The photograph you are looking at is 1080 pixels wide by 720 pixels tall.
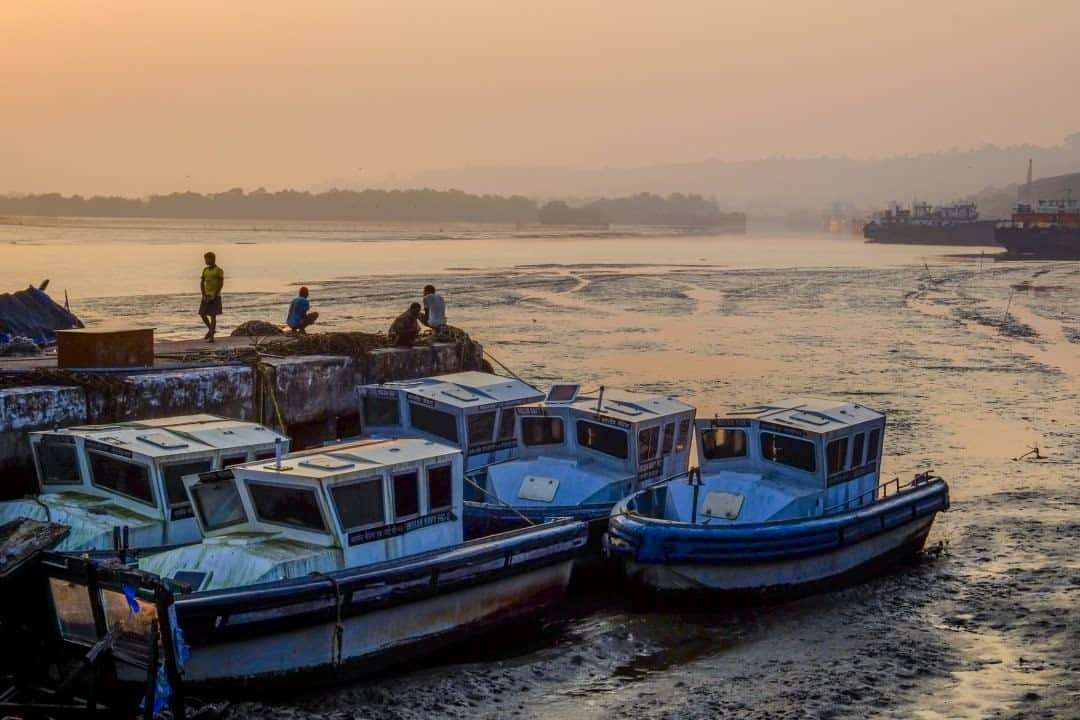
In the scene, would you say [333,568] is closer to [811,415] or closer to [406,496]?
[406,496]

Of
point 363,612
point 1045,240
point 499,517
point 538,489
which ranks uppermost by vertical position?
point 1045,240

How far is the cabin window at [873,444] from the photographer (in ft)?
55.7

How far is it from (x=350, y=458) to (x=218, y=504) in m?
1.47

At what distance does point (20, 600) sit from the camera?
967cm

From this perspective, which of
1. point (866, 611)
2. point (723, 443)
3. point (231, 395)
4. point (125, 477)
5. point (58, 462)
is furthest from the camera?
point (231, 395)

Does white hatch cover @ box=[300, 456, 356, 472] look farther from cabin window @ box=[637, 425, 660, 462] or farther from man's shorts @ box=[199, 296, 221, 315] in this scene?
man's shorts @ box=[199, 296, 221, 315]

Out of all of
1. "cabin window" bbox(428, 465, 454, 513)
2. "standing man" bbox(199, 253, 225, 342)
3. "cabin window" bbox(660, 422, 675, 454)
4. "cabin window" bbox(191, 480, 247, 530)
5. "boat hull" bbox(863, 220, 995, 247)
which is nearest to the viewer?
"cabin window" bbox(191, 480, 247, 530)

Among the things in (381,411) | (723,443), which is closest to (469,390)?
(381,411)

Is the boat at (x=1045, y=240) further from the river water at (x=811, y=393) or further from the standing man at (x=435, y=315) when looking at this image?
the standing man at (x=435, y=315)

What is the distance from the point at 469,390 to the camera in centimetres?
1777

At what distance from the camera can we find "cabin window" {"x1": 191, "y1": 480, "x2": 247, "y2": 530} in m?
12.7

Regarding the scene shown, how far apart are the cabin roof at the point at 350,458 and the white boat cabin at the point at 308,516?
0.01 meters

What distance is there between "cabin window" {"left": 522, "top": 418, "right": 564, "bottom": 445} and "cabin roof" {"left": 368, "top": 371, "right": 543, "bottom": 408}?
0.65 metres

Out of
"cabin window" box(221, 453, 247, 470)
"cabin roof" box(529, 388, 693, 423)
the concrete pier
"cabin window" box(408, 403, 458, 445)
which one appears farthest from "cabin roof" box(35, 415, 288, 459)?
"cabin roof" box(529, 388, 693, 423)
